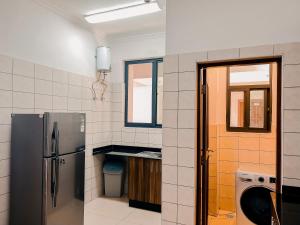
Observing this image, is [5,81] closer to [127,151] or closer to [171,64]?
[171,64]

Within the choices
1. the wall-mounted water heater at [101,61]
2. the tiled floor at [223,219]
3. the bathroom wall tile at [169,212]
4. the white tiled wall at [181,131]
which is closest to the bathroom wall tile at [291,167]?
the white tiled wall at [181,131]

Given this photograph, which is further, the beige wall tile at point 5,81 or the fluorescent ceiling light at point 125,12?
the fluorescent ceiling light at point 125,12

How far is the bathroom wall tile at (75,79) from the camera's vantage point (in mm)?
3124

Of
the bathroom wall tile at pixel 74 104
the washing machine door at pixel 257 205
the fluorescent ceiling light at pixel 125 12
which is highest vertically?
the fluorescent ceiling light at pixel 125 12

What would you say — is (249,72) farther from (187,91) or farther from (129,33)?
(129,33)

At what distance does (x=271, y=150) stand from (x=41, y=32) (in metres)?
3.32

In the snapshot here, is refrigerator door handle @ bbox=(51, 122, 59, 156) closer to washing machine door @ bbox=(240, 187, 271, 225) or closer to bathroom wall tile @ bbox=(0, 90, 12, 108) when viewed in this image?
bathroom wall tile @ bbox=(0, 90, 12, 108)

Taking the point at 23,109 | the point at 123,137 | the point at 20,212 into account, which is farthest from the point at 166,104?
the point at 123,137

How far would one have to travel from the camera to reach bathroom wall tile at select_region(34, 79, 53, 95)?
262 cm

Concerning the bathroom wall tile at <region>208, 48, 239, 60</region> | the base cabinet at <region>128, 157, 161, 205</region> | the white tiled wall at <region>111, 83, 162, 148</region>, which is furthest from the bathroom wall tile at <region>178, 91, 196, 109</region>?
the white tiled wall at <region>111, 83, 162, 148</region>

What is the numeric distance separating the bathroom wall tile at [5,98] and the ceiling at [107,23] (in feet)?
3.89

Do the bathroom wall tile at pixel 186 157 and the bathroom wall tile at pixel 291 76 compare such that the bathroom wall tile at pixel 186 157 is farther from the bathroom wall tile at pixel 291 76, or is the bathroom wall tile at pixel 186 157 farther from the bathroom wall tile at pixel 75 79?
the bathroom wall tile at pixel 75 79

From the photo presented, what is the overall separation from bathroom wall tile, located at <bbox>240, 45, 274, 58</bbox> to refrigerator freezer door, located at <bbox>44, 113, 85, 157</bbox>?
180cm

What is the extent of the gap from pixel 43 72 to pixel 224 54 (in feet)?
6.99
